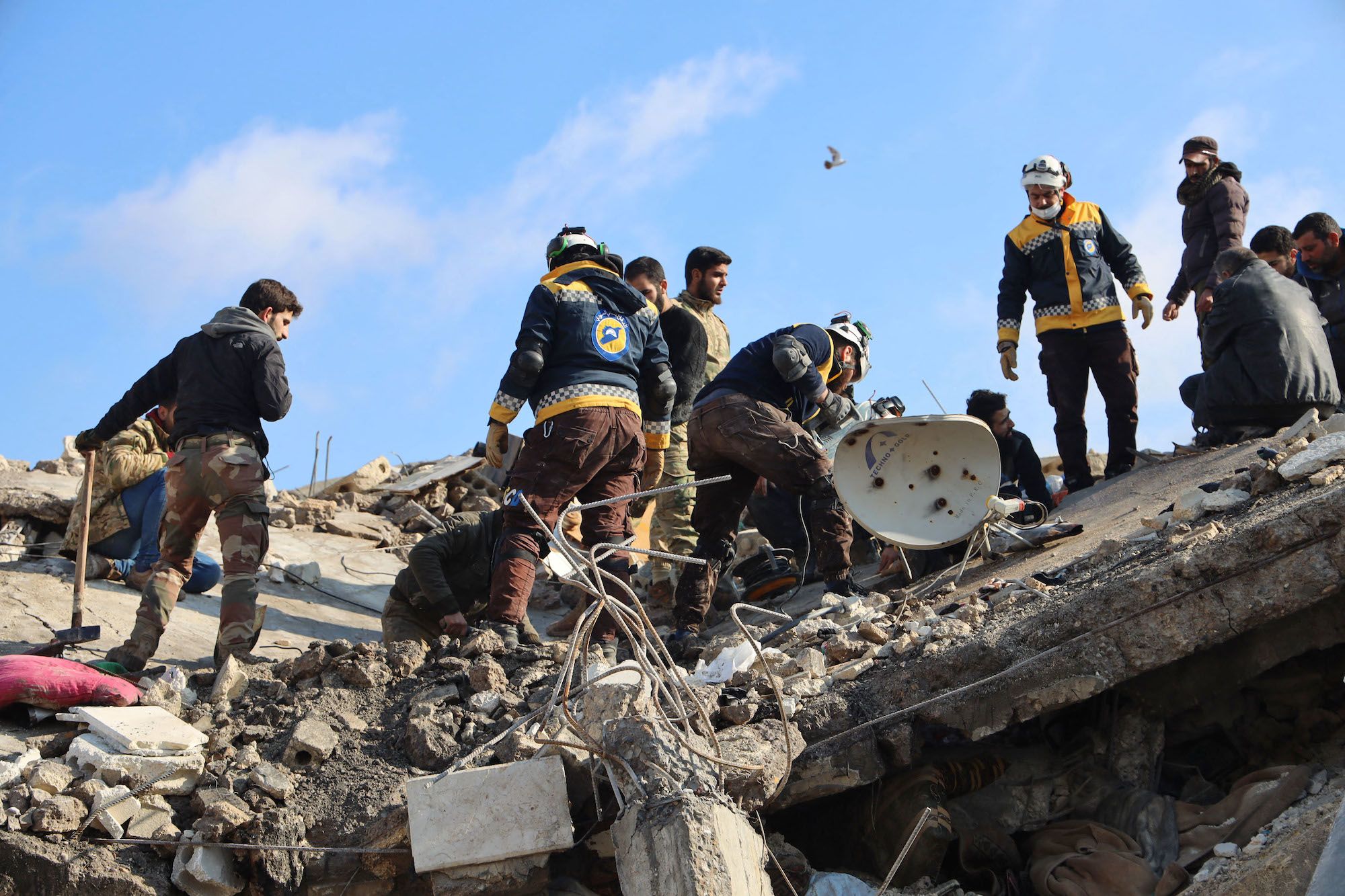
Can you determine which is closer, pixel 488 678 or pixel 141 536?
pixel 488 678

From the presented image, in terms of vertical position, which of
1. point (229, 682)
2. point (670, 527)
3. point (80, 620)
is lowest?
point (229, 682)

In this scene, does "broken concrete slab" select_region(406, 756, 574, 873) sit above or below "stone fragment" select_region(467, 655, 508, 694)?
below

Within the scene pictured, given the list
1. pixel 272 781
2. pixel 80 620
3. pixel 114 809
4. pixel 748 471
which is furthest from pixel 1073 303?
pixel 114 809

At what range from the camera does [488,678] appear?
463cm

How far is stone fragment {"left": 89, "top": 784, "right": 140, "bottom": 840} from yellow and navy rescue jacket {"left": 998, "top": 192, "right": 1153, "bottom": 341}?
551cm

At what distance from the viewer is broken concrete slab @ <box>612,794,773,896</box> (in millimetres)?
3369

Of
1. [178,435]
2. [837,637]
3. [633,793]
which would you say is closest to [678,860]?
[633,793]

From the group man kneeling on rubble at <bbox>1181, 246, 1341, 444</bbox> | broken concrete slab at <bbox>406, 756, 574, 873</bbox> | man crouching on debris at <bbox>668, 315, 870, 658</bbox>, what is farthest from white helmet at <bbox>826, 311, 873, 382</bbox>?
broken concrete slab at <bbox>406, 756, 574, 873</bbox>

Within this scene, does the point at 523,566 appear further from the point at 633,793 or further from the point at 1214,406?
the point at 1214,406

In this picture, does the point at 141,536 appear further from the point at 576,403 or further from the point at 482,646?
the point at 482,646

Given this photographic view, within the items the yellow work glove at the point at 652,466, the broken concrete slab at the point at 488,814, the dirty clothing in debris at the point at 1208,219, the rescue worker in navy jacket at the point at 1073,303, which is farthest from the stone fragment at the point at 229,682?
the dirty clothing in debris at the point at 1208,219

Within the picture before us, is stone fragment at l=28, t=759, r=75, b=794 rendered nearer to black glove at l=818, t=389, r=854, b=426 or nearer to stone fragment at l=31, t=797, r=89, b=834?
stone fragment at l=31, t=797, r=89, b=834

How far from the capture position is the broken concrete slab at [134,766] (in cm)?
402

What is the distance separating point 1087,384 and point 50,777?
19.0 ft
